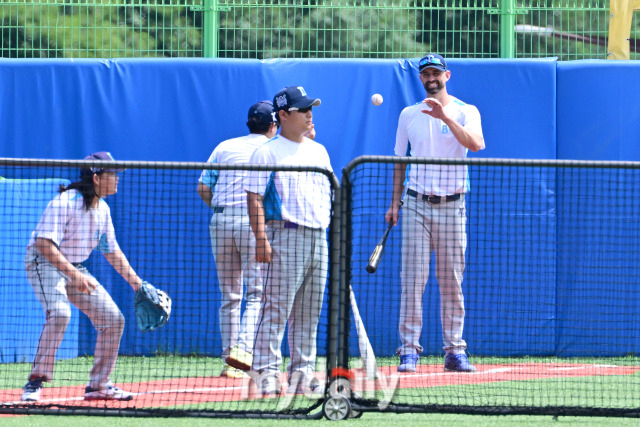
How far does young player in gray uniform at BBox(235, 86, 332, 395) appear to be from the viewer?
22.1 feet

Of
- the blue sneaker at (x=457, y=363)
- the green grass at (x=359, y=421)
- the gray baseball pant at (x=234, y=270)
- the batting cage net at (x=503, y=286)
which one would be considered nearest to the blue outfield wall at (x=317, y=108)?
the batting cage net at (x=503, y=286)

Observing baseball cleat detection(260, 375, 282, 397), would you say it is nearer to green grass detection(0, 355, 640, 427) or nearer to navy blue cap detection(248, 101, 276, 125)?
green grass detection(0, 355, 640, 427)

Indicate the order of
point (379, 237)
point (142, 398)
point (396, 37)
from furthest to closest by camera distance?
point (396, 37) < point (379, 237) < point (142, 398)

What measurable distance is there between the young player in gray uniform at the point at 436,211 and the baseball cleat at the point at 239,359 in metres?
1.28

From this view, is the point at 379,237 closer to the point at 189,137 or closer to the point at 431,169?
Result: the point at 431,169

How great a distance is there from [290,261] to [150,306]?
3.37 feet

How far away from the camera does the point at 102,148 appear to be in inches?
383

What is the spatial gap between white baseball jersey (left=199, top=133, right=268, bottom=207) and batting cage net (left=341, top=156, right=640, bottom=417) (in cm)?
91

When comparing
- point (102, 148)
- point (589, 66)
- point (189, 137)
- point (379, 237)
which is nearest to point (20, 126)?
point (102, 148)

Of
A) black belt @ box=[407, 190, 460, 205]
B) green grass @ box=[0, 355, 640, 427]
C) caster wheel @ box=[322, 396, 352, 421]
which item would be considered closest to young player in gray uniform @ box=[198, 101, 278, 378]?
green grass @ box=[0, 355, 640, 427]

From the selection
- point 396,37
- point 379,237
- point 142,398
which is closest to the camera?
point 142,398

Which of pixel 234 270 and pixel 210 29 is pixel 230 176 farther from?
pixel 210 29

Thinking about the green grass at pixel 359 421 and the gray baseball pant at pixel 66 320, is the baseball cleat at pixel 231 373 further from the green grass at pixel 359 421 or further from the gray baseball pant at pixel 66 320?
the green grass at pixel 359 421

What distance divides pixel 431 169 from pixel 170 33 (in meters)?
3.17
